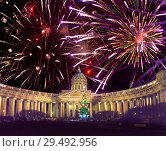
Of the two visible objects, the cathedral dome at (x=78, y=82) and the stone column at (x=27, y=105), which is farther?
the cathedral dome at (x=78, y=82)

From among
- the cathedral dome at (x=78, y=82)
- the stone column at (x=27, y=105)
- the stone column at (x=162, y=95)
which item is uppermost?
the cathedral dome at (x=78, y=82)

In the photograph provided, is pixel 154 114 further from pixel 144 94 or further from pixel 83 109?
pixel 83 109

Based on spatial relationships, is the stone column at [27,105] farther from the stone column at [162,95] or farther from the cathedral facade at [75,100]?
the stone column at [162,95]

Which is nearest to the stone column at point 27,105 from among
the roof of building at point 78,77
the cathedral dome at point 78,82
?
the cathedral dome at point 78,82

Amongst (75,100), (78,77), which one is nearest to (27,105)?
(75,100)

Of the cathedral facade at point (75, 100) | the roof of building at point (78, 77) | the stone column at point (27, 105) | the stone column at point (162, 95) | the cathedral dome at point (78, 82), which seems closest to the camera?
the stone column at point (162, 95)

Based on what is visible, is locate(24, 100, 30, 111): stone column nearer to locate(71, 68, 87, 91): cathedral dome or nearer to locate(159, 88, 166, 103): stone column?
locate(71, 68, 87, 91): cathedral dome

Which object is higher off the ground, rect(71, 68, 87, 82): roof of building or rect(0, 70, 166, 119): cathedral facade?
rect(71, 68, 87, 82): roof of building

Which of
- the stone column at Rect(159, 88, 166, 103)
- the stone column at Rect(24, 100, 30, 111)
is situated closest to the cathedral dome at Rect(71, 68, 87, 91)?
the stone column at Rect(24, 100, 30, 111)
